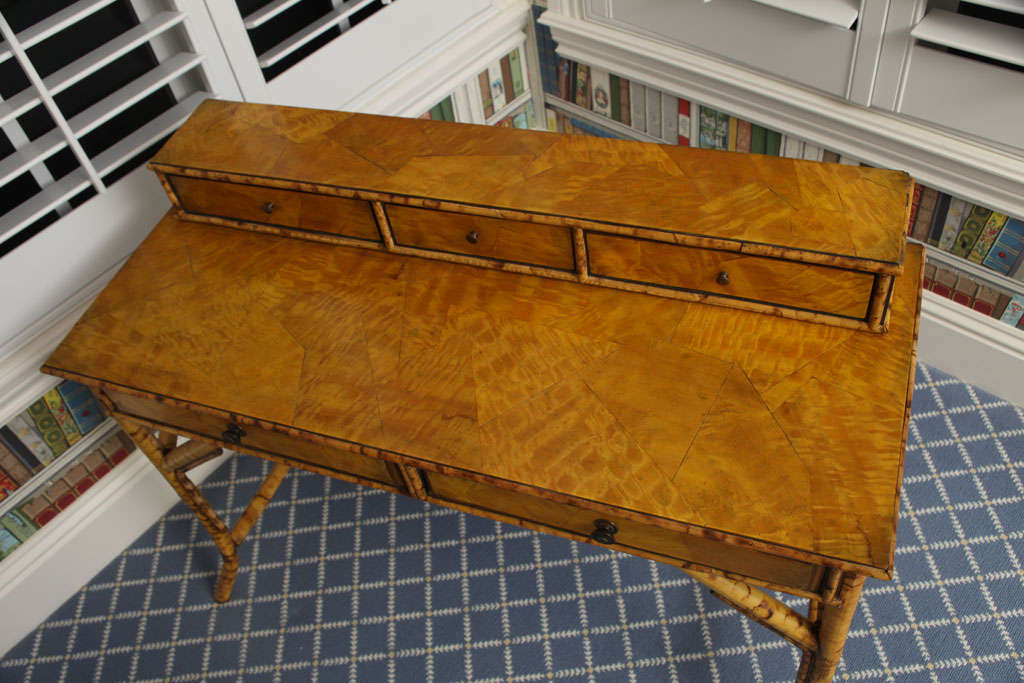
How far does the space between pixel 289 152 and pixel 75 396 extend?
86 cm

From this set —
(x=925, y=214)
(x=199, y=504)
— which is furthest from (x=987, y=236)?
(x=199, y=504)

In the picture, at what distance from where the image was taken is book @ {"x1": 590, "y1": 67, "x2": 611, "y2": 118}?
2711mm

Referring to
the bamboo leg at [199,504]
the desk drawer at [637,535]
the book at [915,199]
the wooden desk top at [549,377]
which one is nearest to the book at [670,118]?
the book at [915,199]

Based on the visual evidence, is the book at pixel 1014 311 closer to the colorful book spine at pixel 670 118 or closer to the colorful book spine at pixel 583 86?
the colorful book spine at pixel 670 118

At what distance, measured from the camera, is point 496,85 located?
2.81 meters

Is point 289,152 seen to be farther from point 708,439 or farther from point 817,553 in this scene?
point 817,553

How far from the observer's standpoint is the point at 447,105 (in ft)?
8.83

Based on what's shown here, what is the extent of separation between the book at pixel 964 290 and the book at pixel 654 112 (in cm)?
96

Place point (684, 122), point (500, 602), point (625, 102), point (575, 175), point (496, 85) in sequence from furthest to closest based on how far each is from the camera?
point (496, 85)
point (625, 102)
point (684, 122)
point (500, 602)
point (575, 175)

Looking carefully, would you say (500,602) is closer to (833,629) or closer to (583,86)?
(833,629)

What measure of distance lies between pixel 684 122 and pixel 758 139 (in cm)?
25

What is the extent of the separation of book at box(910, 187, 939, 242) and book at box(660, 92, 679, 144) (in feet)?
2.46

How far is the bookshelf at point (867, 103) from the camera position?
1.98 meters

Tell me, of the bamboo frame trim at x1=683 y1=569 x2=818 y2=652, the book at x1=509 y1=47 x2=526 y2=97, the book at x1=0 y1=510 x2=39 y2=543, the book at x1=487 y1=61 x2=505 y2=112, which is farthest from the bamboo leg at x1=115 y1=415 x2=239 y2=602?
the book at x1=509 y1=47 x2=526 y2=97
